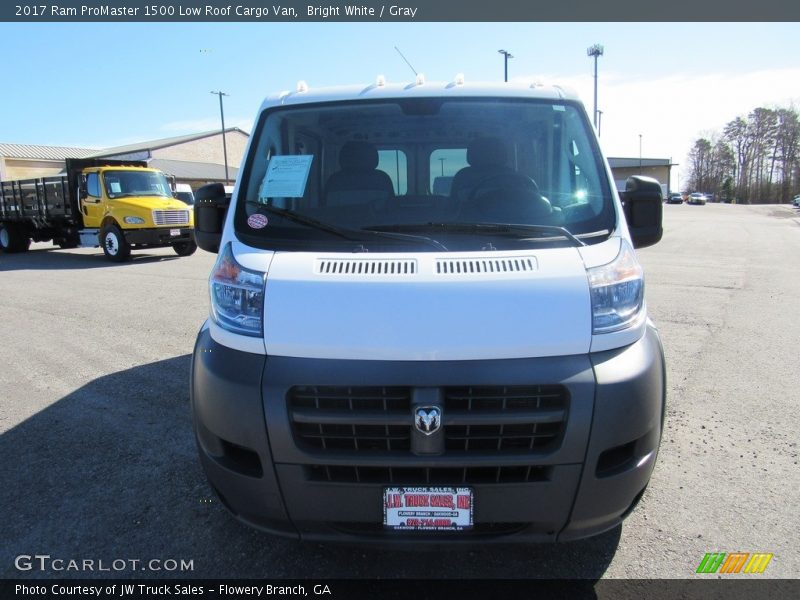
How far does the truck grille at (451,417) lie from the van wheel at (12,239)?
21.2 m

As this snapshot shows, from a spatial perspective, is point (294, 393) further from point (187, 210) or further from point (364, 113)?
point (187, 210)

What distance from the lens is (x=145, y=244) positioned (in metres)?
15.4

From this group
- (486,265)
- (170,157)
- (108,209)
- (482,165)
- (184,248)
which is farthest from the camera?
(170,157)

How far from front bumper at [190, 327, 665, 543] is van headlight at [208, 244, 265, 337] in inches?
5.1

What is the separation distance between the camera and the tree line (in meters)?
74.9

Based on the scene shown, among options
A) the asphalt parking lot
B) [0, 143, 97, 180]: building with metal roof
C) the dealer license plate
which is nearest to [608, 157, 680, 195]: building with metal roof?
[0, 143, 97, 180]: building with metal roof

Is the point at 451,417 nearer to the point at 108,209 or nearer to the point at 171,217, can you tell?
the point at 171,217

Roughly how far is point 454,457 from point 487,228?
103 cm

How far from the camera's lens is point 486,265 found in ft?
7.27

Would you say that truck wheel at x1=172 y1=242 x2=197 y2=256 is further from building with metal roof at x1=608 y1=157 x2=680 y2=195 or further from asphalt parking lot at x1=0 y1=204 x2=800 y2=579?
building with metal roof at x1=608 y1=157 x2=680 y2=195

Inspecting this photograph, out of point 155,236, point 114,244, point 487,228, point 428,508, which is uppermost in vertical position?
point 487,228

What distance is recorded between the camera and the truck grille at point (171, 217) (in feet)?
50.6

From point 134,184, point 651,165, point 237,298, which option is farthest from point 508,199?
point 651,165
